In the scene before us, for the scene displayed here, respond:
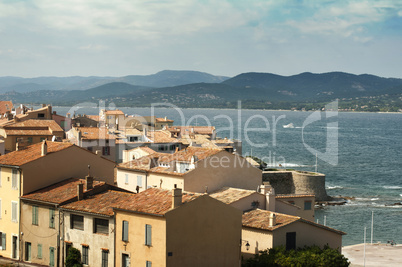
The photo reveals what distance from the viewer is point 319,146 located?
634 feet

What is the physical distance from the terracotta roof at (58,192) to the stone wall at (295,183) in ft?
153

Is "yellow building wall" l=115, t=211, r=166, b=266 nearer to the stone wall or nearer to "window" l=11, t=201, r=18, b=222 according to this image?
"window" l=11, t=201, r=18, b=222

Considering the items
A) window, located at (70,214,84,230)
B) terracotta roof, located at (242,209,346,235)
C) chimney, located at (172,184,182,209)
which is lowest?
terracotta roof, located at (242,209,346,235)

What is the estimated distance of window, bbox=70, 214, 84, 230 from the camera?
112 feet

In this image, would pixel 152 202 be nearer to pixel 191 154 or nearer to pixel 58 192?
pixel 58 192

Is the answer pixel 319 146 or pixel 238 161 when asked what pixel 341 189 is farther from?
pixel 319 146

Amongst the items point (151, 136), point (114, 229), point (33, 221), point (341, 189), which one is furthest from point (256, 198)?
point (341, 189)

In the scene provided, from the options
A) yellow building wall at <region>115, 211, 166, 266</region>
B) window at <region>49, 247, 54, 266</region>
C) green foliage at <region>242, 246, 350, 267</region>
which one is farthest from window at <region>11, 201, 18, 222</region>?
green foliage at <region>242, 246, 350, 267</region>

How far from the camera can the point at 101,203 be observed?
34.4 m

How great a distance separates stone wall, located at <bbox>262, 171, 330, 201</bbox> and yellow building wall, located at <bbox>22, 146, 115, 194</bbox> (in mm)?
42184

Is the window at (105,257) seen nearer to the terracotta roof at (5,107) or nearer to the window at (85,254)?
the window at (85,254)

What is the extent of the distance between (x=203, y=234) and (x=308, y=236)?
9583mm

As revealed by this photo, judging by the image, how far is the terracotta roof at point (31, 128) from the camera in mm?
71375

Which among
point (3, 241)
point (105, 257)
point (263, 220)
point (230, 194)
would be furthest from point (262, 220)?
point (3, 241)
